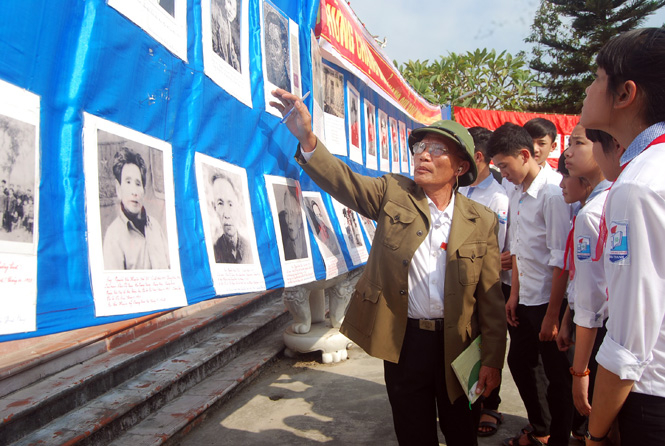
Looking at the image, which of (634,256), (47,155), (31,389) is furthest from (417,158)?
(31,389)

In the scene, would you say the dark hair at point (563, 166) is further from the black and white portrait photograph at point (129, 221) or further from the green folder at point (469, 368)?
the black and white portrait photograph at point (129, 221)

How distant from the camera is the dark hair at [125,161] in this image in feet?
4.63

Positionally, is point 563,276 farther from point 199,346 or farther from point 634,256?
point 199,346

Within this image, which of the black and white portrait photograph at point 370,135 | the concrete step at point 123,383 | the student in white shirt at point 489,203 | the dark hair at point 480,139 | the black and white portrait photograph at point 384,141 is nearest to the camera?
the concrete step at point 123,383

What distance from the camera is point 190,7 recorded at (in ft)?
5.93

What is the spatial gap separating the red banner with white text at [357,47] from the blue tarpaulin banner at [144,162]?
1.32 ft

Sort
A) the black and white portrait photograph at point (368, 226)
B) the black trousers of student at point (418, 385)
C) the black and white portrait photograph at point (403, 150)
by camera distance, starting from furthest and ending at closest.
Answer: the black and white portrait photograph at point (403, 150), the black and white portrait photograph at point (368, 226), the black trousers of student at point (418, 385)

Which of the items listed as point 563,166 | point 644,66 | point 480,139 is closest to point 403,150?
point 480,139

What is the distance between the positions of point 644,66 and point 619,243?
40cm

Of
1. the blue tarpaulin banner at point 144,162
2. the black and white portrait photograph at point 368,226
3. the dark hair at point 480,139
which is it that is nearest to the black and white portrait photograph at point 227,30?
the blue tarpaulin banner at point 144,162

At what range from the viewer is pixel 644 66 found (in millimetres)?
1078

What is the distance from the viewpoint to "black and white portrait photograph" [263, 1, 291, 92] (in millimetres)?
2336

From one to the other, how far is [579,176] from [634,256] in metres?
1.52

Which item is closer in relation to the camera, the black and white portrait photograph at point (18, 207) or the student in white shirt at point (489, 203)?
the black and white portrait photograph at point (18, 207)
